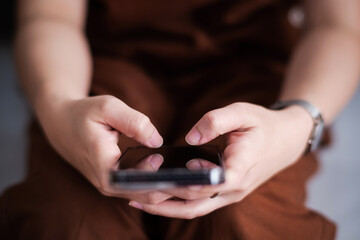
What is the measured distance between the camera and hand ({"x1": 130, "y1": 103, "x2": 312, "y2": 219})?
341mm

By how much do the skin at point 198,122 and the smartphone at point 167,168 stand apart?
0.01m

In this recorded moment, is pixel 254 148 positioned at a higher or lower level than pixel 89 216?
higher

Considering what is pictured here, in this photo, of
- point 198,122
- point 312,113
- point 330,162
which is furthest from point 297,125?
point 330,162

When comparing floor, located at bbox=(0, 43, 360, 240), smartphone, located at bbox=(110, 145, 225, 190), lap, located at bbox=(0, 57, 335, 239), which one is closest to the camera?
smartphone, located at bbox=(110, 145, 225, 190)

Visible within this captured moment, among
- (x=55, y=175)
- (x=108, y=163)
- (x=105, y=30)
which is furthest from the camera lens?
(x=105, y=30)

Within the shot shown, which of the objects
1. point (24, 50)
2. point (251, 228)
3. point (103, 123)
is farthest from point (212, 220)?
point (24, 50)

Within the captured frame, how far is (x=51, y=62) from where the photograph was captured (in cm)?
49

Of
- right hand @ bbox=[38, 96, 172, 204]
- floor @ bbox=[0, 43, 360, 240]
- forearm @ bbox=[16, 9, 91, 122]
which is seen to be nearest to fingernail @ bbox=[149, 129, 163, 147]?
right hand @ bbox=[38, 96, 172, 204]

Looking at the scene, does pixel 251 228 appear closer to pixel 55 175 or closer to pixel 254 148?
pixel 254 148

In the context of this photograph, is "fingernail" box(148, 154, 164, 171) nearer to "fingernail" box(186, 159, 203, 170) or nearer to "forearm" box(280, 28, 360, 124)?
"fingernail" box(186, 159, 203, 170)

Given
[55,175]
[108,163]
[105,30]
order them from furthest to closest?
[105,30]
[55,175]
[108,163]

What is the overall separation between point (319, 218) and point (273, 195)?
0.06m

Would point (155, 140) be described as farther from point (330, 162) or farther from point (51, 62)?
point (330, 162)

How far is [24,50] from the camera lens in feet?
1.71
